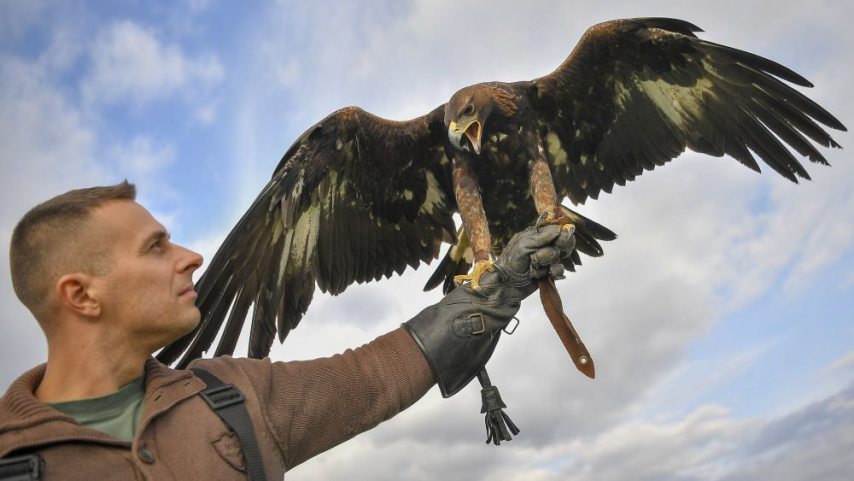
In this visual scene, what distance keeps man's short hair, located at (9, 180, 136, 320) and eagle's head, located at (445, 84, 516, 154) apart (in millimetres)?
2357

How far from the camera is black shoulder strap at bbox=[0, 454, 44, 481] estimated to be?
1712mm

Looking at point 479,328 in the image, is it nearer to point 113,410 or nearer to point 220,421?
point 220,421

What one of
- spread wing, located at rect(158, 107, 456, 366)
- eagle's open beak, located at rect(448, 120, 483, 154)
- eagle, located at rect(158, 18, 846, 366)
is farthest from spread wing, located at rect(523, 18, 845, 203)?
Result: spread wing, located at rect(158, 107, 456, 366)

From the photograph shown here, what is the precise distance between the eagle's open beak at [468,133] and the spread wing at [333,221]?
1.89 feet

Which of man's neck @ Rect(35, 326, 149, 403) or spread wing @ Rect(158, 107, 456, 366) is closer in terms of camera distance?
man's neck @ Rect(35, 326, 149, 403)

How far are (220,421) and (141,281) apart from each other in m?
0.51

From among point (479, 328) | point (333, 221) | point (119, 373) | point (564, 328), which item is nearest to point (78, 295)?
point (119, 373)

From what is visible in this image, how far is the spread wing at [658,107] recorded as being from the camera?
454 centimetres

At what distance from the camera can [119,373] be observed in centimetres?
211

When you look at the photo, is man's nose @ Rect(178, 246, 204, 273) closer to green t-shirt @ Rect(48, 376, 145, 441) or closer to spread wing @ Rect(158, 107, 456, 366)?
green t-shirt @ Rect(48, 376, 145, 441)

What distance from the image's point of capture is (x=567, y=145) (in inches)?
191

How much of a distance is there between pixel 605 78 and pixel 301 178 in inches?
90.5

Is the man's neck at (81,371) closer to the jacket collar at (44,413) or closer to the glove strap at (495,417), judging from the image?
the jacket collar at (44,413)

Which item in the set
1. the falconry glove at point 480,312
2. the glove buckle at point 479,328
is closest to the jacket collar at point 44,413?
the falconry glove at point 480,312
